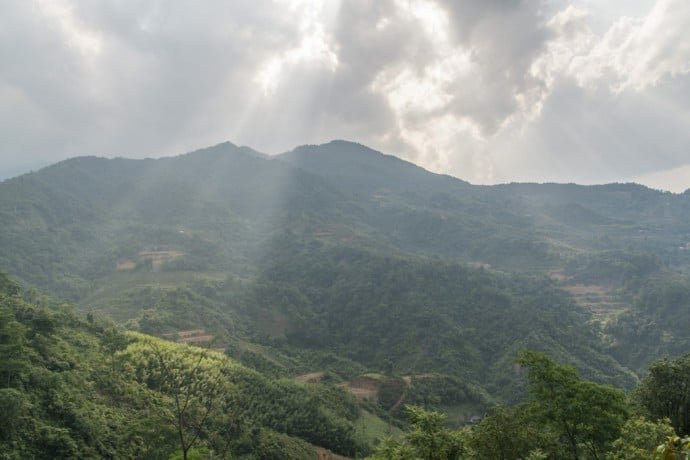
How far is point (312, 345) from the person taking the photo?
366 feet

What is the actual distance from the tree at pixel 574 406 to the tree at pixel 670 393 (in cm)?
261

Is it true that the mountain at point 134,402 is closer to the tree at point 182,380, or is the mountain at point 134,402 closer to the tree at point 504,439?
the tree at point 182,380

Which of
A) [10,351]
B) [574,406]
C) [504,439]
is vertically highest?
[10,351]

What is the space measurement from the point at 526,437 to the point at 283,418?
29.6 m

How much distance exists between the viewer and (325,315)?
422ft

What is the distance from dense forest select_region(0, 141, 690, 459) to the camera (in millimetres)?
26375

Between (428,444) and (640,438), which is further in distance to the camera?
(428,444)

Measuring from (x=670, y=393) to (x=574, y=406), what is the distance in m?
7.98

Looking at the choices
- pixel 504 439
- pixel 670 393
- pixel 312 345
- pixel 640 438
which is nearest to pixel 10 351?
pixel 504 439

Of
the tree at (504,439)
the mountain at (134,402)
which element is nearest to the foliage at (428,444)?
the tree at (504,439)

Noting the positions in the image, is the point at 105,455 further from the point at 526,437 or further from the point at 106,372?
the point at 526,437

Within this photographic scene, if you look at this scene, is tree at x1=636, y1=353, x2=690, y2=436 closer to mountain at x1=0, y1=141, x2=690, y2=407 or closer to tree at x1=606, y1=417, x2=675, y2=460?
tree at x1=606, y1=417, x2=675, y2=460

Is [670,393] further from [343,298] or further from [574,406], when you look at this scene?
[343,298]

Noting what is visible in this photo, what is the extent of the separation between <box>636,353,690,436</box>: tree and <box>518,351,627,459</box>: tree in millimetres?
2612
